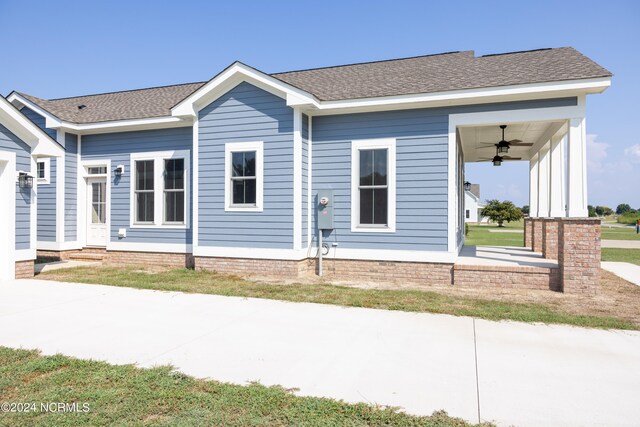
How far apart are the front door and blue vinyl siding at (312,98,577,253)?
7.18 m

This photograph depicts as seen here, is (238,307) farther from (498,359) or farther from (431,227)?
(431,227)

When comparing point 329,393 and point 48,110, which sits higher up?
point 48,110

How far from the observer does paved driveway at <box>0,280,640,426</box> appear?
10.8 feet

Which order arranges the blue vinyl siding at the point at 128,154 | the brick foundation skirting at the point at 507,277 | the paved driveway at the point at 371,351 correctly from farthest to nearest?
1. the blue vinyl siding at the point at 128,154
2. the brick foundation skirting at the point at 507,277
3. the paved driveway at the point at 371,351

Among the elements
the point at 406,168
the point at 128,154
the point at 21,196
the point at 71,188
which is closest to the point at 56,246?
the point at 71,188

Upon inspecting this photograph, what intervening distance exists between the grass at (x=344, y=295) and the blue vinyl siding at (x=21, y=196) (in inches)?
38.7

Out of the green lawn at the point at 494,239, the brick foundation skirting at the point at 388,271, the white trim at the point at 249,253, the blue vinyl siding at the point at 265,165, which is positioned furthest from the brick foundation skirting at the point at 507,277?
the green lawn at the point at 494,239

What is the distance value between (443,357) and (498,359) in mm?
551

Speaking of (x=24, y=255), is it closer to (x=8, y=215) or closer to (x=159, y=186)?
(x=8, y=215)

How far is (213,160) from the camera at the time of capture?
9.95m

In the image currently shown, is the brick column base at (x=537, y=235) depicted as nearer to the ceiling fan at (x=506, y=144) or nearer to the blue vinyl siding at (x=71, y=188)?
the ceiling fan at (x=506, y=144)

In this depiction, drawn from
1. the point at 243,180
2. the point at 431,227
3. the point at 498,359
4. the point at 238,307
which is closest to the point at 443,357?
the point at 498,359

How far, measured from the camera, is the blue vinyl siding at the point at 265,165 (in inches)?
368

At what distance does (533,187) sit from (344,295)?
9311mm
